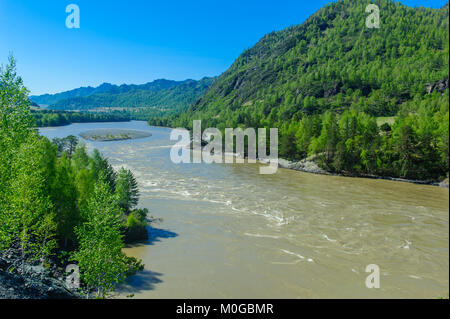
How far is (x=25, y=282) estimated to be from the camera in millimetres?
10805

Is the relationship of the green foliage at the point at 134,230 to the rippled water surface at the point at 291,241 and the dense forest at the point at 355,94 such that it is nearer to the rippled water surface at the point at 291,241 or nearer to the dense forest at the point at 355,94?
the rippled water surface at the point at 291,241

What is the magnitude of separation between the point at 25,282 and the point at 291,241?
1602cm

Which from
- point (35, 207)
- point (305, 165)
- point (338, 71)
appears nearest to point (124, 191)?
point (35, 207)

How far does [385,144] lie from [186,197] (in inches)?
1154

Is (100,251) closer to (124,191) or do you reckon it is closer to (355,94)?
(124,191)

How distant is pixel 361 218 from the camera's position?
82.4 ft

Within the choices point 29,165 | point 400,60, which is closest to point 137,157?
point 29,165

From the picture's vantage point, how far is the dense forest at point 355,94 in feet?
112

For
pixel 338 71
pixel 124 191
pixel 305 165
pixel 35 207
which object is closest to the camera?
pixel 35 207

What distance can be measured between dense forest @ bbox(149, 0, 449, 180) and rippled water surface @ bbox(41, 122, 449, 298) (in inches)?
214

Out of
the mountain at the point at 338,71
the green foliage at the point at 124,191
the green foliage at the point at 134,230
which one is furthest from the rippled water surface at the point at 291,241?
the mountain at the point at 338,71

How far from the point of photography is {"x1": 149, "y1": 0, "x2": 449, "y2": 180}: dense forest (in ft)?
112
